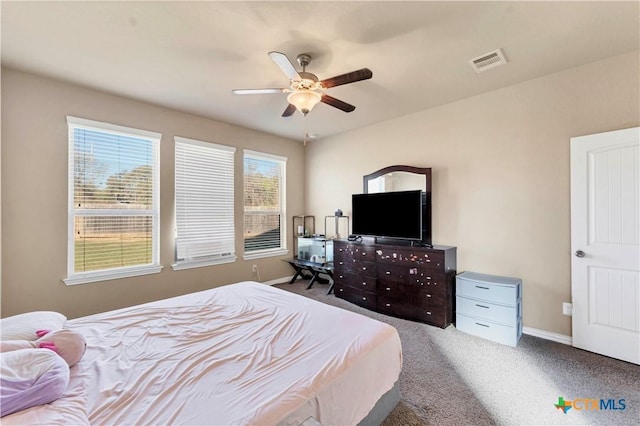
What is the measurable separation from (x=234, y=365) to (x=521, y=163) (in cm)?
335

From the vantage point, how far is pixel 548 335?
276 centimetres

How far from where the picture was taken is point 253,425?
966 millimetres

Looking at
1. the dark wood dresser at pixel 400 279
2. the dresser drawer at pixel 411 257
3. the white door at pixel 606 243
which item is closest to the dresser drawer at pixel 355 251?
the dark wood dresser at pixel 400 279

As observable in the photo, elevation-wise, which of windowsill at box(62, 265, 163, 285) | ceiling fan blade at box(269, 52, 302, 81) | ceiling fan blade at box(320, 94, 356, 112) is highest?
ceiling fan blade at box(269, 52, 302, 81)

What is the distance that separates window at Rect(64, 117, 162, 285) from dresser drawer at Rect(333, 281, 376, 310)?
2.55m

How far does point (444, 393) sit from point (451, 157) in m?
2.65

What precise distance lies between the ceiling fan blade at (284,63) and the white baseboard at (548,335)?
11.2ft

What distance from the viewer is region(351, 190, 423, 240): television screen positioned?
3447 mm

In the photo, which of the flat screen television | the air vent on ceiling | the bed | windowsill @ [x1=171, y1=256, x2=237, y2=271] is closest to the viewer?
the bed

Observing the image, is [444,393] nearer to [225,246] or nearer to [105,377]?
[105,377]

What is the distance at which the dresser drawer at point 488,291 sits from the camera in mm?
2664

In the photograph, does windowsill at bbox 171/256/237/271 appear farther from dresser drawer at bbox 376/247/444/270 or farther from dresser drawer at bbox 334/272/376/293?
dresser drawer at bbox 376/247/444/270
